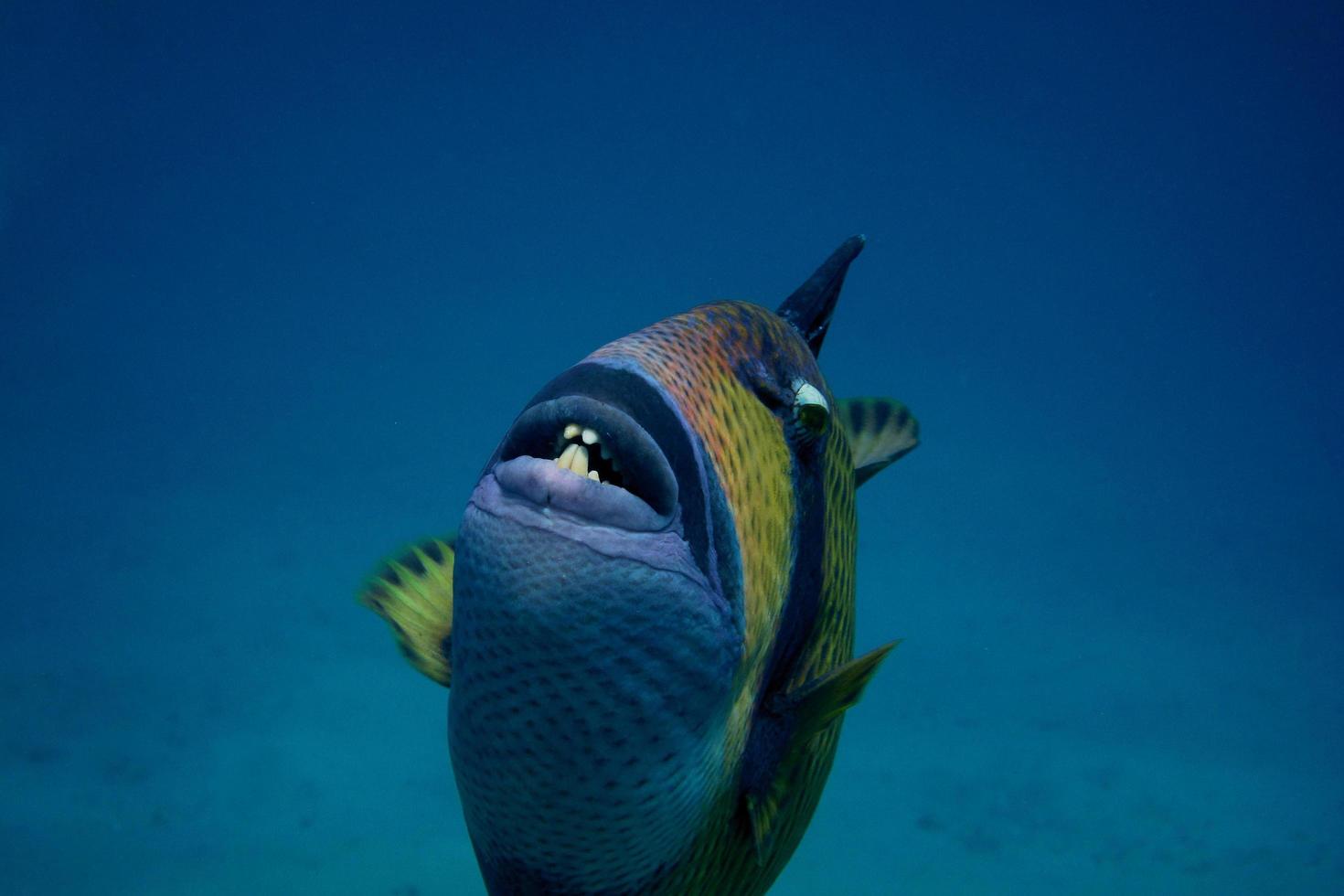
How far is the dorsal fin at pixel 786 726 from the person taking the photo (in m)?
1.02

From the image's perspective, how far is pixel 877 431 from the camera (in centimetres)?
204

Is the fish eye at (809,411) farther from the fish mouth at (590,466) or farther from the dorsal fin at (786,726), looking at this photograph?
the fish mouth at (590,466)

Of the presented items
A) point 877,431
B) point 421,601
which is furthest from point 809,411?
point 877,431

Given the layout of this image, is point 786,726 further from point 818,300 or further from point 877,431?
point 877,431

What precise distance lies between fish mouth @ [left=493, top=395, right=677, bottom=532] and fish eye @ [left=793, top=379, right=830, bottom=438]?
413mm

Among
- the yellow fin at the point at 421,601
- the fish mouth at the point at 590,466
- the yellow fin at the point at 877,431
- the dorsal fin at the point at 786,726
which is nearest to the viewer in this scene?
the fish mouth at the point at 590,466

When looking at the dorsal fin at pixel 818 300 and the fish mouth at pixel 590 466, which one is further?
the dorsal fin at pixel 818 300

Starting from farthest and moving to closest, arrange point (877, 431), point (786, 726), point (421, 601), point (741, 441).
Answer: point (877, 431), point (421, 601), point (786, 726), point (741, 441)

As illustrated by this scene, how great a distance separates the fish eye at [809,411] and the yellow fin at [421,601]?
2.04 feet

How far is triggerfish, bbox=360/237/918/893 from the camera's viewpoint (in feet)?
2.29

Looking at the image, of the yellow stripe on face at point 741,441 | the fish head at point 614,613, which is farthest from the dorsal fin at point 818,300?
the fish head at point 614,613

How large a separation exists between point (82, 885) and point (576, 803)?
9195 mm

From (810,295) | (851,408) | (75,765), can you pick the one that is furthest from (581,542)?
(75,765)

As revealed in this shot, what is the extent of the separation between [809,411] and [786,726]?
1.43 ft
